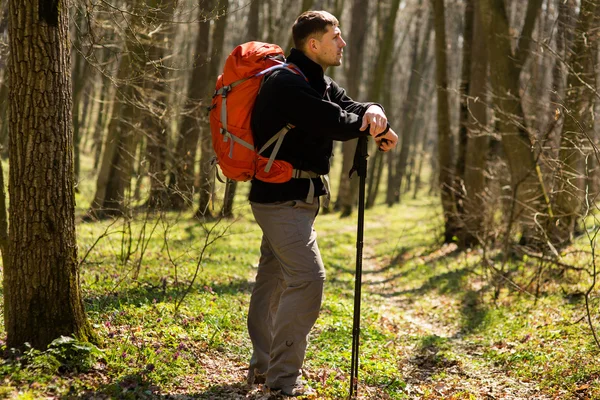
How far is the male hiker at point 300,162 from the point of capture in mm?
4027

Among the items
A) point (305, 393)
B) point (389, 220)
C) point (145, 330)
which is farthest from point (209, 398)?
point (389, 220)

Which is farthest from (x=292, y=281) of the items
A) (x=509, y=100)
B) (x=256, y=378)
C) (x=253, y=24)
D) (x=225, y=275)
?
(x=253, y=24)

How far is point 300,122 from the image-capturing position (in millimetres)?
4023

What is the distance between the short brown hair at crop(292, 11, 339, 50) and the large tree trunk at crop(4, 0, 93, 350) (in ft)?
5.22

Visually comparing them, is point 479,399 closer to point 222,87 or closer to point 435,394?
point 435,394

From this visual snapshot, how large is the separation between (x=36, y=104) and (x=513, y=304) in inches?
259

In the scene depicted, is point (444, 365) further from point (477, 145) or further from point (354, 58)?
A: point (354, 58)

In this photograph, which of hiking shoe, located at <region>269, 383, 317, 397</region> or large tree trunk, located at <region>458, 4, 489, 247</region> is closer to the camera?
hiking shoe, located at <region>269, 383, 317, 397</region>

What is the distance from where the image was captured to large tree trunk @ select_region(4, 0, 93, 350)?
4059 mm

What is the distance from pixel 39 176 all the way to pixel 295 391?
7.45 ft

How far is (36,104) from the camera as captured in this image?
4.07 meters

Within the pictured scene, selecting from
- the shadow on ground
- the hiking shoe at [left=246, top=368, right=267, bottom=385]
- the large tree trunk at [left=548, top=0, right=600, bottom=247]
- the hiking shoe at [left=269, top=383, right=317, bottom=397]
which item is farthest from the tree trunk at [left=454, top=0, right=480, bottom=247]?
the hiking shoe at [left=269, top=383, right=317, bottom=397]

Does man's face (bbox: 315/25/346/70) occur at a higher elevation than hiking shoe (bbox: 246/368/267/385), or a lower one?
higher

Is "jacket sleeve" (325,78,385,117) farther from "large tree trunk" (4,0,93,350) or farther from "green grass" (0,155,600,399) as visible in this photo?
"green grass" (0,155,600,399)
